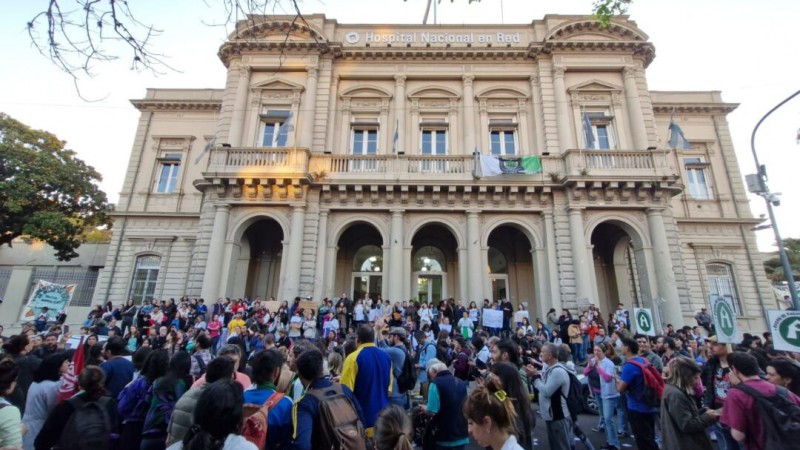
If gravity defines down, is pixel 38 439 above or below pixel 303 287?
below

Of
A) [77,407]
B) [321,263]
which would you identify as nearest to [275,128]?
[321,263]

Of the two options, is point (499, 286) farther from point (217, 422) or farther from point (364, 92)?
point (217, 422)

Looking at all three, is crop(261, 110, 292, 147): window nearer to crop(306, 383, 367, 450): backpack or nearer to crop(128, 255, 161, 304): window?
crop(128, 255, 161, 304): window

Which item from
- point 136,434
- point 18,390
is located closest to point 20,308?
point 18,390

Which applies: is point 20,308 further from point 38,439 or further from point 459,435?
point 459,435

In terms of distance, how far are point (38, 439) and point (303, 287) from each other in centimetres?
1257

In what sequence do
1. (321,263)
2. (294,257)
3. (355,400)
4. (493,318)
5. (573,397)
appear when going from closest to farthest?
(355,400) < (573,397) < (493,318) < (294,257) < (321,263)

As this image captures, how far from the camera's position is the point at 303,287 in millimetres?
15727

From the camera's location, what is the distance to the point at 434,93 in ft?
63.0

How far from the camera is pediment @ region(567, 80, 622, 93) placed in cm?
1847

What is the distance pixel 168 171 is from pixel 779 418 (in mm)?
25225

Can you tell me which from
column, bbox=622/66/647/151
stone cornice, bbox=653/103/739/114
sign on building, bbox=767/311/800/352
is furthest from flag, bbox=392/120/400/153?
stone cornice, bbox=653/103/739/114

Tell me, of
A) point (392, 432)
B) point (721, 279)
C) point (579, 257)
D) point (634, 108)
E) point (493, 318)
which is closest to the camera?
point (392, 432)

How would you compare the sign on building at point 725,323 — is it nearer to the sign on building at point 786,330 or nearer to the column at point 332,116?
the sign on building at point 786,330
